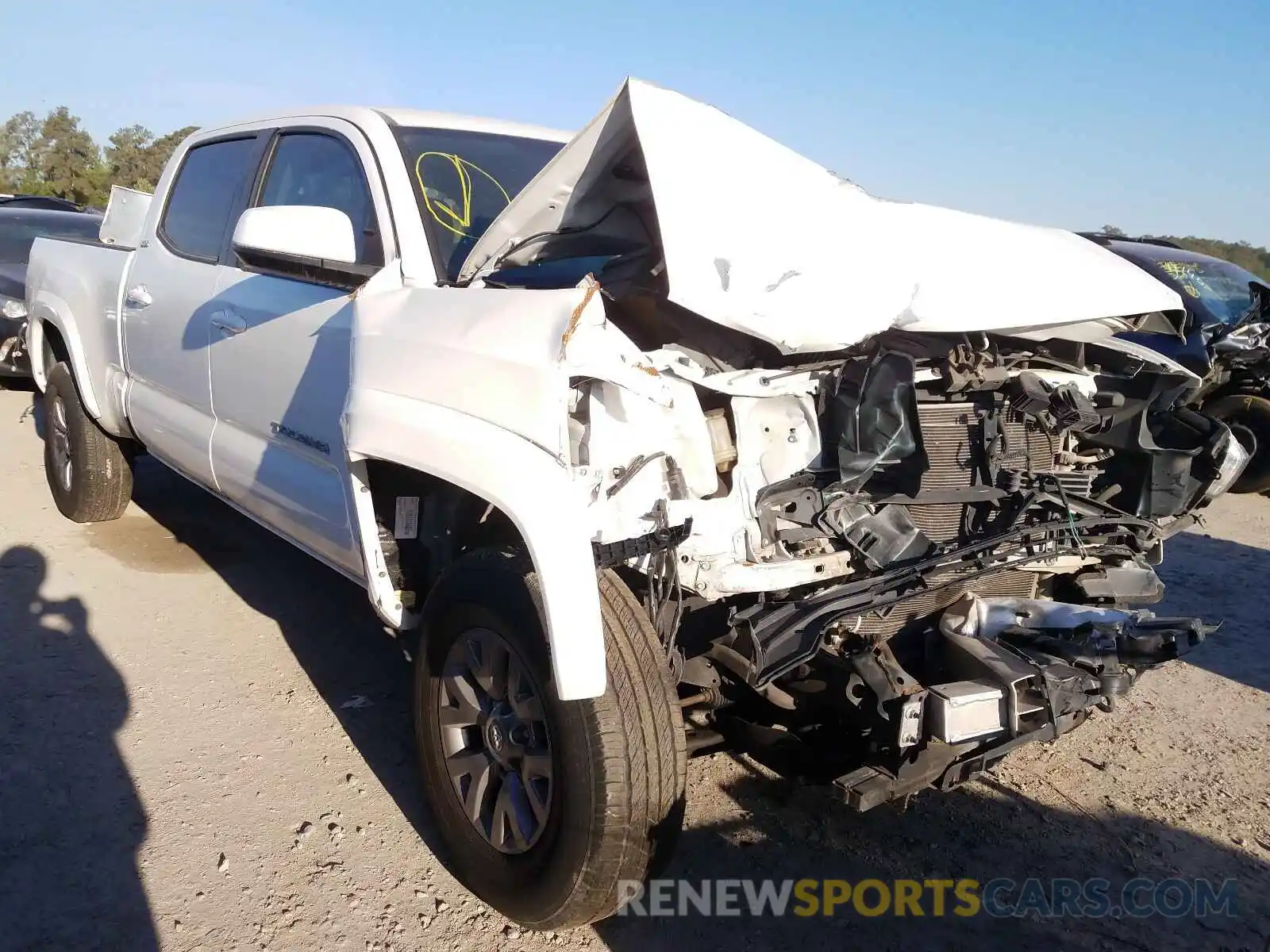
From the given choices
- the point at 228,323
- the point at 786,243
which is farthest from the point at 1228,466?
the point at 228,323

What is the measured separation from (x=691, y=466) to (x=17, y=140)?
165 feet

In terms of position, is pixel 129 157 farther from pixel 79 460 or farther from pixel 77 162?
pixel 79 460

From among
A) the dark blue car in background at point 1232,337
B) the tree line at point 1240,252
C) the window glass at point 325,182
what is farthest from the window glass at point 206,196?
the tree line at point 1240,252

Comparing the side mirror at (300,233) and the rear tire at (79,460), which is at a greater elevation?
the side mirror at (300,233)

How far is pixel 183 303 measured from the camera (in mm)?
3916

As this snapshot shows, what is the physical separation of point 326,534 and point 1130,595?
8.52ft

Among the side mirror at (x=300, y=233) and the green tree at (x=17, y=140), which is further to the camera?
the green tree at (x=17, y=140)

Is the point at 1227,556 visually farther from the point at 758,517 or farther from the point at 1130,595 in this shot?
the point at 758,517

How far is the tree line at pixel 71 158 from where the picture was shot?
116 feet

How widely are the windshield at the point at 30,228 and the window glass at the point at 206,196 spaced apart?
6.65m

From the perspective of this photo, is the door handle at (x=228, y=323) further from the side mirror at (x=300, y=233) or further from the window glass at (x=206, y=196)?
the side mirror at (x=300, y=233)

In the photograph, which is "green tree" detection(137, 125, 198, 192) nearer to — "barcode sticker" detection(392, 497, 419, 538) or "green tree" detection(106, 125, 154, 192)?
"green tree" detection(106, 125, 154, 192)

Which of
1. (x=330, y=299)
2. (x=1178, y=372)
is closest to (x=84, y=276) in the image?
(x=330, y=299)

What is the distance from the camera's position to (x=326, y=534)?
120 inches
